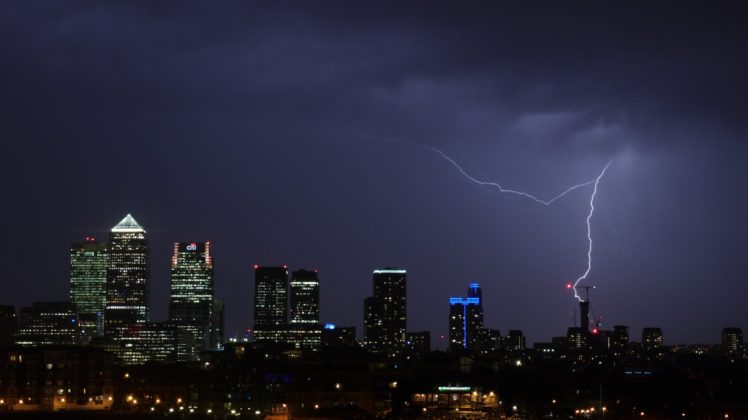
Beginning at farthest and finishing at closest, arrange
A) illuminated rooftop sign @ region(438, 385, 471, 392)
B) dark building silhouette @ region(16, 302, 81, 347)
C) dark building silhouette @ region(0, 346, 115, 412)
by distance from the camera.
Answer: dark building silhouette @ region(16, 302, 81, 347) < illuminated rooftop sign @ region(438, 385, 471, 392) < dark building silhouette @ region(0, 346, 115, 412)

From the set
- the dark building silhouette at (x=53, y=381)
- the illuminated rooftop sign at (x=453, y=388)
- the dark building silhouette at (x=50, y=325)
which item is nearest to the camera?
the dark building silhouette at (x=53, y=381)

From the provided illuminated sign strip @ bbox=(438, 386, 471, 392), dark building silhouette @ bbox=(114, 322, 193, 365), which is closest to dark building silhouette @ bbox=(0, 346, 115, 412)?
illuminated sign strip @ bbox=(438, 386, 471, 392)

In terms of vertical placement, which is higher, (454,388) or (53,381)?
(53,381)

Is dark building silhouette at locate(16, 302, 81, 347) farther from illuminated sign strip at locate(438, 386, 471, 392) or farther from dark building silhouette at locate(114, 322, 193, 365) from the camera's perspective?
illuminated sign strip at locate(438, 386, 471, 392)

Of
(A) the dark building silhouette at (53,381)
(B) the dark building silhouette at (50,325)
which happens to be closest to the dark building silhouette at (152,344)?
(B) the dark building silhouette at (50,325)

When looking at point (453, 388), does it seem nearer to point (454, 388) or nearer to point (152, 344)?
point (454, 388)

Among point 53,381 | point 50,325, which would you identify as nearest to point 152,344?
point 50,325

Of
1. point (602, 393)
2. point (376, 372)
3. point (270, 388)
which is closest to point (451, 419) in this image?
point (376, 372)

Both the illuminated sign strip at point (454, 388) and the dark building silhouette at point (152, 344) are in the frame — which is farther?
the dark building silhouette at point (152, 344)

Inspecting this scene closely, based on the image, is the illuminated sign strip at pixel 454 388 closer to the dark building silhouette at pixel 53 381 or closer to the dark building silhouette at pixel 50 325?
the dark building silhouette at pixel 53 381

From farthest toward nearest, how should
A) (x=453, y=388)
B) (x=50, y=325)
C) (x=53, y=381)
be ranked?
1. (x=50, y=325)
2. (x=453, y=388)
3. (x=53, y=381)

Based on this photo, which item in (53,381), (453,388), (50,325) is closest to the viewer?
(53,381)

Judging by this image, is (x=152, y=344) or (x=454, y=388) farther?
(x=152, y=344)
